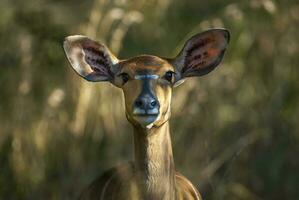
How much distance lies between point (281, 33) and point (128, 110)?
11.5 ft

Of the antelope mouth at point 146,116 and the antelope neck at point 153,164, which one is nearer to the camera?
the antelope mouth at point 146,116

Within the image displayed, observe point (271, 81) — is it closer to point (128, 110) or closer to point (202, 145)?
point (202, 145)

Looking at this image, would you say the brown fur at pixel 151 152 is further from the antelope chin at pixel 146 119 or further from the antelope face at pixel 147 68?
the antelope chin at pixel 146 119

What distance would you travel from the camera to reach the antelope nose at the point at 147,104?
6773 mm

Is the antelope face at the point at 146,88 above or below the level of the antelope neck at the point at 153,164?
above

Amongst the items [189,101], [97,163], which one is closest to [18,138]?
[97,163]

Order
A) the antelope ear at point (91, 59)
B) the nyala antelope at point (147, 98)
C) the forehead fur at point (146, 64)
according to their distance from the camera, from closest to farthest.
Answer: the nyala antelope at point (147, 98) → the forehead fur at point (146, 64) → the antelope ear at point (91, 59)

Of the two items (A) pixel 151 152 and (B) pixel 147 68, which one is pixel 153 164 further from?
(B) pixel 147 68

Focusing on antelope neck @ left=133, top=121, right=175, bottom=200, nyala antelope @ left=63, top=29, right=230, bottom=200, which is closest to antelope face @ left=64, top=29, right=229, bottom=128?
nyala antelope @ left=63, top=29, right=230, bottom=200

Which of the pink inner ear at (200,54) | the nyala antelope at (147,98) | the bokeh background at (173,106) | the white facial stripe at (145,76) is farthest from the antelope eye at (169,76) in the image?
the bokeh background at (173,106)

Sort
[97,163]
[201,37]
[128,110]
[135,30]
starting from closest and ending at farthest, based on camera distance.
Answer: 1. [128,110]
2. [201,37]
3. [97,163]
4. [135,30]

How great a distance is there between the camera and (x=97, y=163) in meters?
9.14

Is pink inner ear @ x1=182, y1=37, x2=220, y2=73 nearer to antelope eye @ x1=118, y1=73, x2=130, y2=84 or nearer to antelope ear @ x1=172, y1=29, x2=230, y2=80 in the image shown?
antelope ear @ x1=172, y1=29, x2=230, y2=80

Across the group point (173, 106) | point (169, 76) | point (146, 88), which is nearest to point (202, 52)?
→ point (169, 76)
